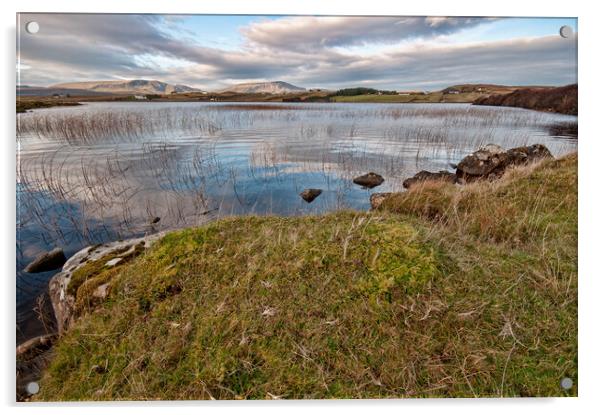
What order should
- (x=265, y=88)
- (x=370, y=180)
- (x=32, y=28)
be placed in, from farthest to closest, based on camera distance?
(x=370, y=180)
(x=265, y=88)
(x=32, y=28)

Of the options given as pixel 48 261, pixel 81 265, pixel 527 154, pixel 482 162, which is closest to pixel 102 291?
pixel 81 265

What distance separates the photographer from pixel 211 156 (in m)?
4.52

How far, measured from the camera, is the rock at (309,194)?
15.8ft

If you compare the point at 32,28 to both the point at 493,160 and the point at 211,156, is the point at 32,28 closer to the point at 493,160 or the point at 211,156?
the point at 211,156

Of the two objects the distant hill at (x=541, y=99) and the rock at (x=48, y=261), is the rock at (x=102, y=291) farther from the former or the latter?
the distant hill at (x=541, y=99)

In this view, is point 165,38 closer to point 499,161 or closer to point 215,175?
point 215,175

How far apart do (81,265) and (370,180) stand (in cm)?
339

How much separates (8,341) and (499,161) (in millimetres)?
5861

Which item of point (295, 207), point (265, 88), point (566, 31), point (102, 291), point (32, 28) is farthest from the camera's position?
point (295, 207)

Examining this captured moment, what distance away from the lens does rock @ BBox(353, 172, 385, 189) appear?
487 cm

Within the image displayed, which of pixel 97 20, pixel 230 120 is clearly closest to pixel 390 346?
pixel 230 120

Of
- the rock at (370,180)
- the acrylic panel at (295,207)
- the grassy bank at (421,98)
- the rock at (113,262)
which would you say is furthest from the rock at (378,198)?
the rock at (113,262)

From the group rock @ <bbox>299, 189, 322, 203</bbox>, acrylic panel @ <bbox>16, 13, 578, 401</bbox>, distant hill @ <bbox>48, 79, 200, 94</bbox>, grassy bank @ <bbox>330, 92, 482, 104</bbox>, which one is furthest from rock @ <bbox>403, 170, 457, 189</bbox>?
distant hill @ <bbox>48, 79, 200, 94</bbox>

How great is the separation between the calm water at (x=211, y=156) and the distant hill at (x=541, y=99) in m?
0.09
